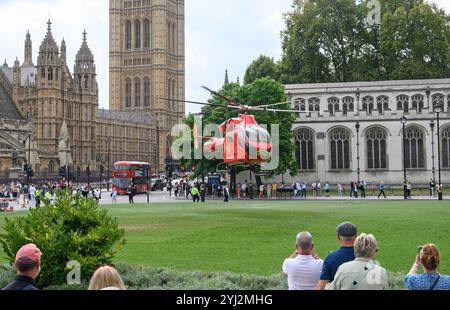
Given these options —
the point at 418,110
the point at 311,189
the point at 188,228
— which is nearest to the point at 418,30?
the point at 418,110

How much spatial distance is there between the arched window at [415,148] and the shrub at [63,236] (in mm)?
51190

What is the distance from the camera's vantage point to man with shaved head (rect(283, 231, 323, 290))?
7.85 meters

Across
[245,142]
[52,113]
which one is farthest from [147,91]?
[245,142]

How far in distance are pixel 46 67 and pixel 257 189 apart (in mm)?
50673

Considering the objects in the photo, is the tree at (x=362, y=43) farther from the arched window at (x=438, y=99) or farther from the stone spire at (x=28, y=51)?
the stone spire at (x=28, y=51)

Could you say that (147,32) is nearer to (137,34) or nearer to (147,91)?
(137,34)

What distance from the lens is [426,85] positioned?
62000 millimetres

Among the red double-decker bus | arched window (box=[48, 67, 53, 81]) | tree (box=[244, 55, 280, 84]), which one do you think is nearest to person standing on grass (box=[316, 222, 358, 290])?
the red double-decker bus

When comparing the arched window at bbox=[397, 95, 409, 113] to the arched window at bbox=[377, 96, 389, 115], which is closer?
the arched window at bbox=[397, 95, 409, 113]

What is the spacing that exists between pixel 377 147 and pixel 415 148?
3.46 meters

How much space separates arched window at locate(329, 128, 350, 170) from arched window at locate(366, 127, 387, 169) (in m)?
2.00

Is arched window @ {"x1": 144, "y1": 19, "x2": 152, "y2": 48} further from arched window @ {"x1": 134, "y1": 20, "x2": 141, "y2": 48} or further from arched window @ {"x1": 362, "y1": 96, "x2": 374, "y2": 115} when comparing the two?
arched window @ {"x1": 362, "y1": 96, "x2": 374, "y2": 115}

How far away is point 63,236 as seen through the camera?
10953 mm

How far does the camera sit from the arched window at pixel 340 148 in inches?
2384
